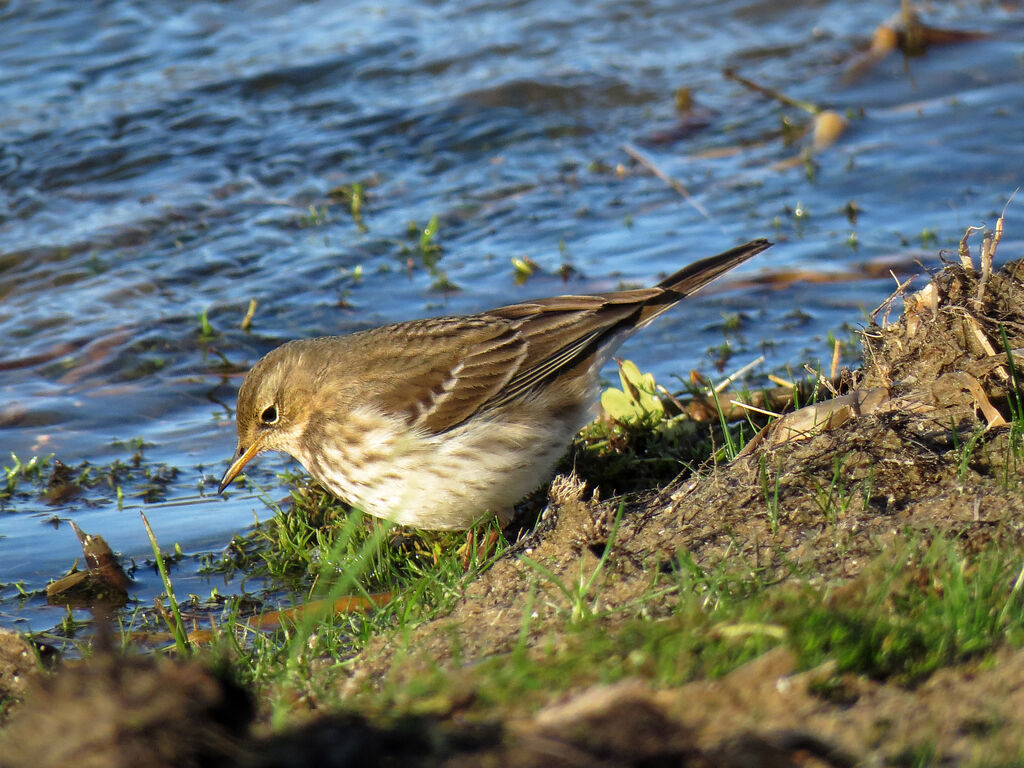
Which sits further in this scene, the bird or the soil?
the bird

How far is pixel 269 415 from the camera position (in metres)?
6.60

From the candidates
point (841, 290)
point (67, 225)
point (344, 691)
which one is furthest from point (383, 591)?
point (67, 225)

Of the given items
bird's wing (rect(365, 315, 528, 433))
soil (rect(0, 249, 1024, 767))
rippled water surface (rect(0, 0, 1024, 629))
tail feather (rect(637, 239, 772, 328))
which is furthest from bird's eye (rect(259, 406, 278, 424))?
tail feather (rect(637, 239, 772, 328))

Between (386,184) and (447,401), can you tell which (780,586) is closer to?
(447,401)

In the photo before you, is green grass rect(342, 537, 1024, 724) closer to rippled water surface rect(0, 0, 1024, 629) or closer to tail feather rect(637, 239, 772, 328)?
tail feather rect(637, 239, 772, 328)

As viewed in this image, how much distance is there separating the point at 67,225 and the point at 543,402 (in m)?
6.75

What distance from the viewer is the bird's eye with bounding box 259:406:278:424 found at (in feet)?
21.6

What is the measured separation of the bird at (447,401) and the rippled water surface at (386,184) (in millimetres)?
986

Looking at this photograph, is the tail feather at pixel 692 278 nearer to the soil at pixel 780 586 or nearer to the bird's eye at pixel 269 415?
the soil at pixel 780 586

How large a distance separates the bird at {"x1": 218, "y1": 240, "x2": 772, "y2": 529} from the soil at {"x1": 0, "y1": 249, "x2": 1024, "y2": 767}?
2.66 ft

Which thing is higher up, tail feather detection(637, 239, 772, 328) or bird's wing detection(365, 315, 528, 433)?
tail feather detection(637, 239, 772, 328)

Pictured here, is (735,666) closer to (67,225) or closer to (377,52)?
(67,225)

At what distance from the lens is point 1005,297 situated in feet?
17.9

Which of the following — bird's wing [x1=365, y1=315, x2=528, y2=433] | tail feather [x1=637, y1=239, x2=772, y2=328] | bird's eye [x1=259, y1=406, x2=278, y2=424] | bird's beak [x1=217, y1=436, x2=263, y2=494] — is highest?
tail feather [x1=637, y1=239, x2=772, y2=328]
